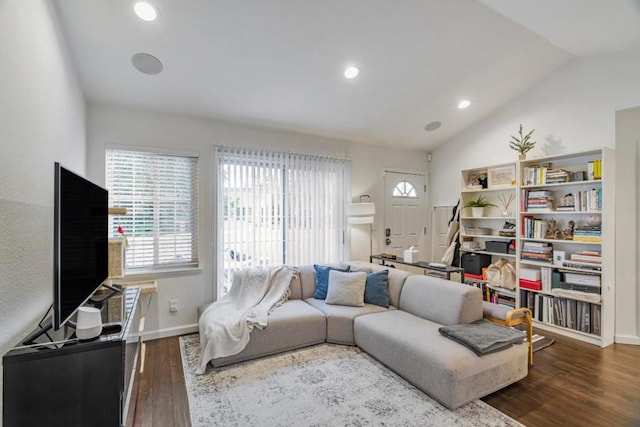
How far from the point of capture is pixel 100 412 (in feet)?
4.15

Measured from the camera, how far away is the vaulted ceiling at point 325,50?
2365mm

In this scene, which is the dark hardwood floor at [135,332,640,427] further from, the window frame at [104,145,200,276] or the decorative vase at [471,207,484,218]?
the decorative vase at [471,207,484,218]

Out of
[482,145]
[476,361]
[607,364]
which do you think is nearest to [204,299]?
[476,361]

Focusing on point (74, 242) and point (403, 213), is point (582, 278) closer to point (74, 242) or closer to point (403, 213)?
point (403, 213)

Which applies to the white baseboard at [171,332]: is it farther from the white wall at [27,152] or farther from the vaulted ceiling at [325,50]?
the vaulted ceiling at [325,50]

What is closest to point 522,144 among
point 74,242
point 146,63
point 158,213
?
point 146,63

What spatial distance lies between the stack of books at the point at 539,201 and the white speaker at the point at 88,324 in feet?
14.4

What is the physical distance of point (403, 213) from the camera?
519 cm

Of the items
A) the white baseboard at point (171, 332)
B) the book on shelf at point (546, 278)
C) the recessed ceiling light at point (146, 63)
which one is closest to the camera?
the recessed ceiling light at point (146, 63)

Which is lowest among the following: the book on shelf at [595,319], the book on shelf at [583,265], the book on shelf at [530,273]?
the book on shelf at [595,319]

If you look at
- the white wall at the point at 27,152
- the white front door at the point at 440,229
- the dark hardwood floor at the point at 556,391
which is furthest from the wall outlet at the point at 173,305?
the white front door at the point at 440,229

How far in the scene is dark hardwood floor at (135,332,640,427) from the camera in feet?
6.73

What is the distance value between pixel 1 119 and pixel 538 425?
3298 millimetres

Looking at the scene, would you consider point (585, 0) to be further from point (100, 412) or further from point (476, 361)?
point (100, 412)
